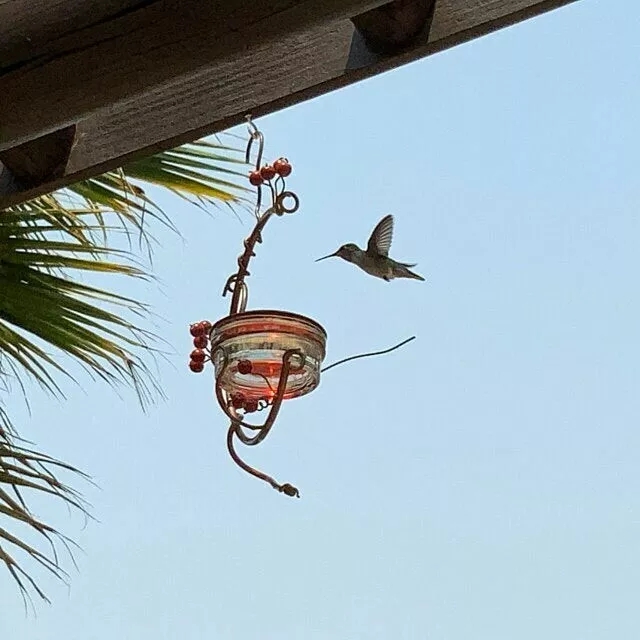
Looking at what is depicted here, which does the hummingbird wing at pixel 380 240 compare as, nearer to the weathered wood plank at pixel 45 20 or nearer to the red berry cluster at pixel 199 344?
the red berry cluster at pixel 199 344

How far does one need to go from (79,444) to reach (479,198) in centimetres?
118

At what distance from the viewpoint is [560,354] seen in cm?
310

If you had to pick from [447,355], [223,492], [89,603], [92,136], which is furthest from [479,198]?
[92,136]

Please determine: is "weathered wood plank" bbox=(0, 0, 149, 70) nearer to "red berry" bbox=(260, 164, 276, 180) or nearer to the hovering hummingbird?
"red berry" bbox=(260, 164, 276, 180)

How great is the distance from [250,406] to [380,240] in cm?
36

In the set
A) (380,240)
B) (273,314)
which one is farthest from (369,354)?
(380,240)

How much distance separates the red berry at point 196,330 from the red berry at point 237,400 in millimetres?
119

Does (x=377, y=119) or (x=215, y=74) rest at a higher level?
(x=377, y=119)

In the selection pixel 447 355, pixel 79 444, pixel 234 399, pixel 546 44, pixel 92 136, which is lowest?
pixel 234 399

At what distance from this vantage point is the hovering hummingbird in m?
1.52

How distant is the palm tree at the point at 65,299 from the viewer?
1.65 m

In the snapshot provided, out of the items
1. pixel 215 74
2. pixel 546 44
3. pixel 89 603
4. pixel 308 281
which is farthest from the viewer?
pixel 546 44

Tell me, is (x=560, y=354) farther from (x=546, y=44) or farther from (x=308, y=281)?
(x=308, y=281)

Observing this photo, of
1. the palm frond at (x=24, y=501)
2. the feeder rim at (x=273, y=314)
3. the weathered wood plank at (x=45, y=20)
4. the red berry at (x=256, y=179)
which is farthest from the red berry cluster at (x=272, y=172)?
the palm frond at (x=24, y=501)
